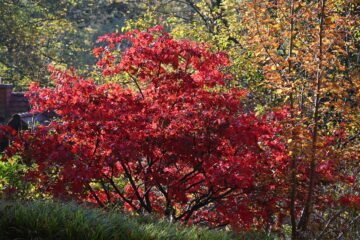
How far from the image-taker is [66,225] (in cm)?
579

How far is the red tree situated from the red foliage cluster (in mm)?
15

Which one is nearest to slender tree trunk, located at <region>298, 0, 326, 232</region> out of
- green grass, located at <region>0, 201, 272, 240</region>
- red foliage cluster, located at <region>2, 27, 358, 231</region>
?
red foliage cluster, located at <region>2, 27, 358, 231</region>

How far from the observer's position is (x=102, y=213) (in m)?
6.70

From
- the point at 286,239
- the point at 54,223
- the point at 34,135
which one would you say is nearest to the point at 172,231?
the point at 54,223

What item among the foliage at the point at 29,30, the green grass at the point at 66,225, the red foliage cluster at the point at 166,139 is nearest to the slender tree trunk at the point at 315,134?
the red foliage cluster at the point at 166,139

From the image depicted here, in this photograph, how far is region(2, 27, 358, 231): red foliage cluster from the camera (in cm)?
766

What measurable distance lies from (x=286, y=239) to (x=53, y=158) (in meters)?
4.29

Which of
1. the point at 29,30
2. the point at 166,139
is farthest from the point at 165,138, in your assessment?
the point at 29,30

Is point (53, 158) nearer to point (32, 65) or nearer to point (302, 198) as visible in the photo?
point (302, 198)

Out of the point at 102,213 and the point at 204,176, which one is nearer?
the point at 102,213

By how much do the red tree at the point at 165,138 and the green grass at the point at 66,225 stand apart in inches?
48.9

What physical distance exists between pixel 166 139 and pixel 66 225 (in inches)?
92.7

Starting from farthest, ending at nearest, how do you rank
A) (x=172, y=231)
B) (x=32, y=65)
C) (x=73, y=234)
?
(x=32, y=65)
(x=172, y=231)
(x=73, y=234)

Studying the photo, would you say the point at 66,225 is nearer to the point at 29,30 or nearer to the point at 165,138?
the point at 165,138
